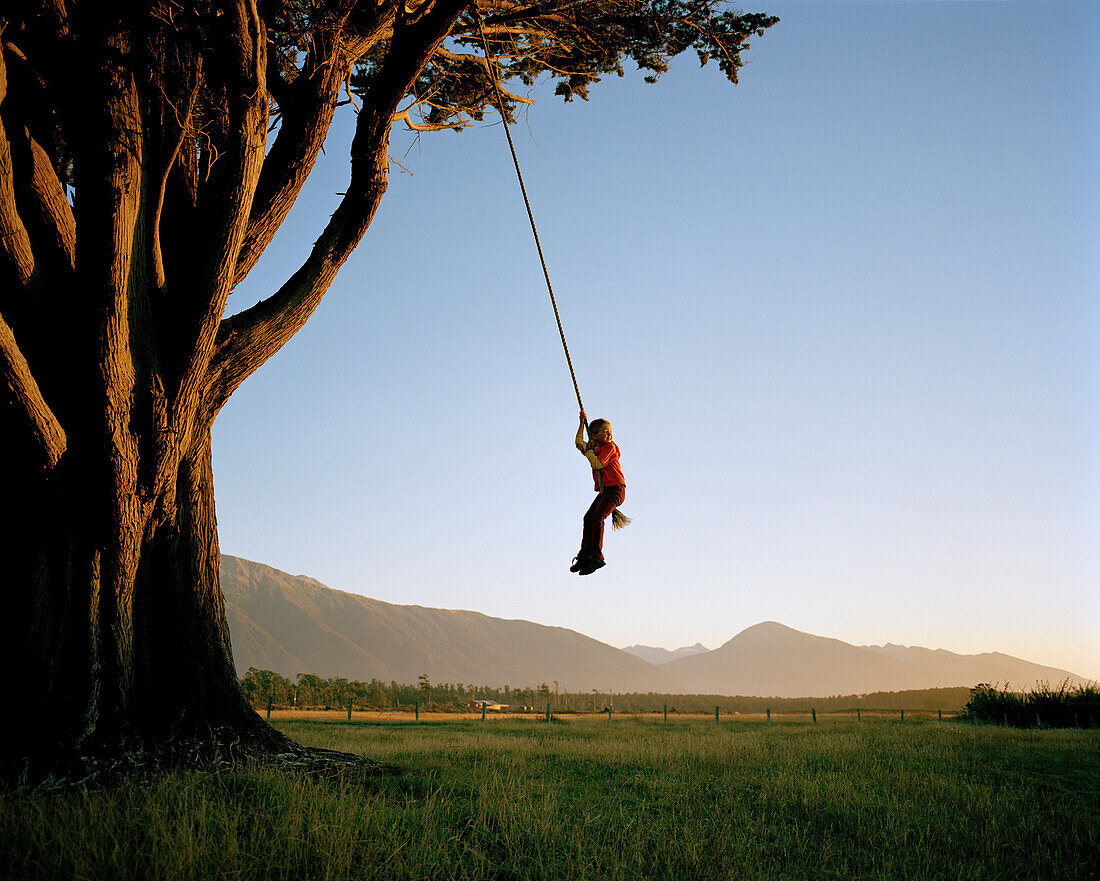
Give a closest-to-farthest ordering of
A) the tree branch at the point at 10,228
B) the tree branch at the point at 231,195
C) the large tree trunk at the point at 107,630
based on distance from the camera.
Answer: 1. the tree branch at the point at 10,228
2. the large tree trunk at the point at 107,630
3. the tree branch at the point at 231,195

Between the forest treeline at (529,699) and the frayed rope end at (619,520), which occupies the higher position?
the frayed rope end at (619,520)

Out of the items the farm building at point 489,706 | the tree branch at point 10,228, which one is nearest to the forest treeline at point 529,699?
the farm building at point 489,706

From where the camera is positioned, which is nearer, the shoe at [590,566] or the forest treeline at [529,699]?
the shoe at [590,566]

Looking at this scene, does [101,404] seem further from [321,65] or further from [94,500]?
[321,65]

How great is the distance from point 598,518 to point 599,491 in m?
0.30

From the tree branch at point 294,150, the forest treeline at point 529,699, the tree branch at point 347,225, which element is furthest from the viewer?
the forest treeline at point 529,699

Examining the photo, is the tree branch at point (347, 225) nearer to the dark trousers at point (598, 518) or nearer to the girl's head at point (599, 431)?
the girl's head at point (599, 431)

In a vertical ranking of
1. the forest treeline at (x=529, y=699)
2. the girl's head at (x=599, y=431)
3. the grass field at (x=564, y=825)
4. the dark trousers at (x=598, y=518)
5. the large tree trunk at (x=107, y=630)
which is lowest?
the forest treeline at (x=529, y=699)

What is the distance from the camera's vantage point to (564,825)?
202 inches

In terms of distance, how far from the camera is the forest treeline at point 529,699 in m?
36.9

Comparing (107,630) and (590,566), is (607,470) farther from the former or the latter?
(107,630)

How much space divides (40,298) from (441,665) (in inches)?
7894

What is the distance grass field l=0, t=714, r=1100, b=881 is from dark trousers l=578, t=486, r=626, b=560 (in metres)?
2.27

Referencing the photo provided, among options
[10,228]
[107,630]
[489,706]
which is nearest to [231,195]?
[10,228]
